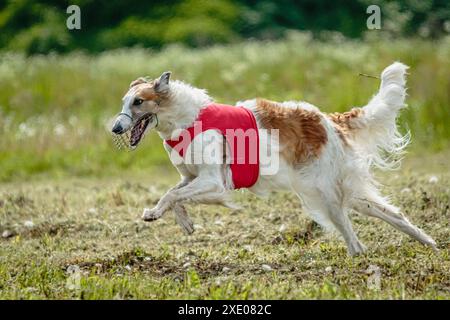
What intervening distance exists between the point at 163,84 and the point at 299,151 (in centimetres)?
131

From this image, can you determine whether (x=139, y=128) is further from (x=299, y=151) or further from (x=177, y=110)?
(x=299, y=151)

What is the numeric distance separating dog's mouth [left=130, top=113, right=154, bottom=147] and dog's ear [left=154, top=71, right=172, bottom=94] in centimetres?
23

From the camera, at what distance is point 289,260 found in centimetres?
684

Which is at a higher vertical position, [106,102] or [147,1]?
[147,1]

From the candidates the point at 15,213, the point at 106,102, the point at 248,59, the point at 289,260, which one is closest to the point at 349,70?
the point at 248,59

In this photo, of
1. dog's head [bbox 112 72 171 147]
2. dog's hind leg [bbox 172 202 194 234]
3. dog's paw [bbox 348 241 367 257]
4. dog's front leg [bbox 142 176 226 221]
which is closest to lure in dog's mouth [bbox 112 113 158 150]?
dog's head [bbox 112 72 171 147]

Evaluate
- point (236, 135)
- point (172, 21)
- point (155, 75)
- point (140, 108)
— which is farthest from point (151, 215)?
point (172, 21)

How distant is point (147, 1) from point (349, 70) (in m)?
11.2

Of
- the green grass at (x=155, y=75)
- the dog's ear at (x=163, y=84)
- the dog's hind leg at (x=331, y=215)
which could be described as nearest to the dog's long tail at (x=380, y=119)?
the dog's hind leg at (x=331, y=215)

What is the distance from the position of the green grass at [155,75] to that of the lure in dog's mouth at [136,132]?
267 inches

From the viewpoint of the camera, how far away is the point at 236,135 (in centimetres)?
693
